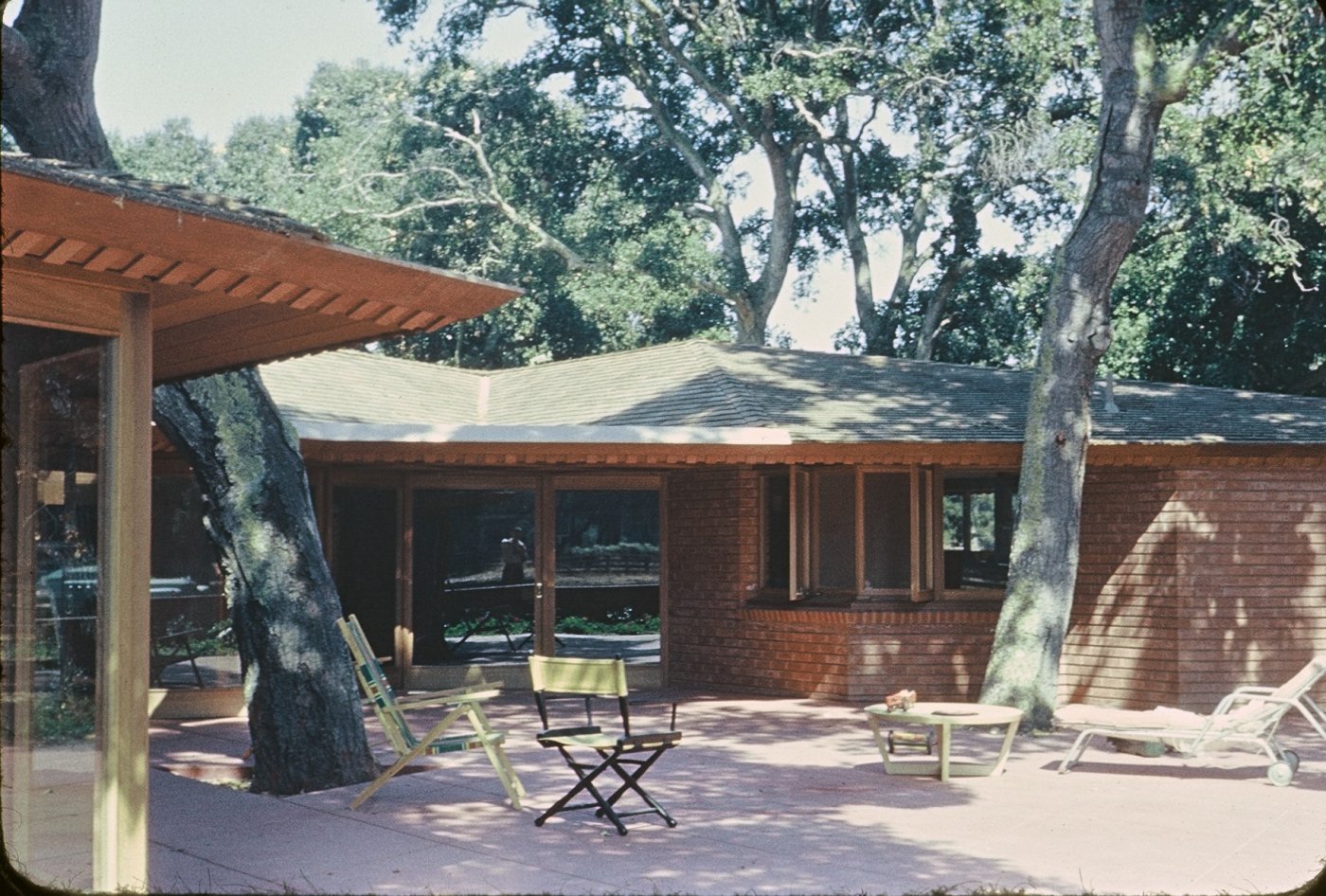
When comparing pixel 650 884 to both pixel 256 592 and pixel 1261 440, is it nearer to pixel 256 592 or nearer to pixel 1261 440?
pixel 256 592

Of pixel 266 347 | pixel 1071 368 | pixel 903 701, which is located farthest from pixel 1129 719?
pixel 266 347

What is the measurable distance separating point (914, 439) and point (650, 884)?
21.9 ft

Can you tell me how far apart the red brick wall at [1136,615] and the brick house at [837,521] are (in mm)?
20

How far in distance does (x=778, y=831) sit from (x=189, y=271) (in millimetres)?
4095

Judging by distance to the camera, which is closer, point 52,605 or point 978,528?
point 52,605

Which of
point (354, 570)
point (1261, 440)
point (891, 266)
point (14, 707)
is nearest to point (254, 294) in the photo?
point (14, 707)

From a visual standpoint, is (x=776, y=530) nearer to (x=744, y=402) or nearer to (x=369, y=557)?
(x=744, y=402)

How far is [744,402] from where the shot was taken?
13.1 metres

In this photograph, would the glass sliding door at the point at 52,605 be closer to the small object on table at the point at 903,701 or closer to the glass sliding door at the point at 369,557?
the small object on table at the point at 903,701

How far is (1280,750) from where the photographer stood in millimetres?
8328

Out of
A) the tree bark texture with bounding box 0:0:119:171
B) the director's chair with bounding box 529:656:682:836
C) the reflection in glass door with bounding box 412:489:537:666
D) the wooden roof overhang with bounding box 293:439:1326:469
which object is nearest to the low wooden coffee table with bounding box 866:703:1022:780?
the director's chair with bounding box 529:656:682:836

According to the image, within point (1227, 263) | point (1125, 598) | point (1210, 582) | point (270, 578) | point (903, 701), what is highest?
point (1227, 263)

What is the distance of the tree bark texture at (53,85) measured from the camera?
27.1ft

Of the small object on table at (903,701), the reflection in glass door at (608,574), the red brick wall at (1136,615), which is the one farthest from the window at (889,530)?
the small object on table at (903,701)
